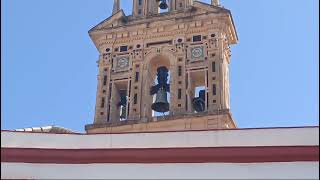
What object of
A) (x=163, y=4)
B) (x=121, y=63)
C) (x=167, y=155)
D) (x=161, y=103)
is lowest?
(x=167, y=155)

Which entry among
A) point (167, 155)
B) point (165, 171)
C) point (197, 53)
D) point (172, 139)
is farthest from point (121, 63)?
point (165, 171)

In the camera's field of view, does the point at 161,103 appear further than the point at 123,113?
No

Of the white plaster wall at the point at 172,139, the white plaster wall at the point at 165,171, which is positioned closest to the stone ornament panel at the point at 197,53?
the white plaster wall at the point at 172,139

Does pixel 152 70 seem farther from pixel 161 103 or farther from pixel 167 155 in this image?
pixel 167 155

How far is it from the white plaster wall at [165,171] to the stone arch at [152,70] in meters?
9.61

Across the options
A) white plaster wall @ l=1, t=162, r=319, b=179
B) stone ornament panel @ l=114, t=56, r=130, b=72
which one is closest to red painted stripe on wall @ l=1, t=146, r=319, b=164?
white plaster wall @ l=1, t=162, r=319, b=179

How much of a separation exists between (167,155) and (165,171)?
0.26m

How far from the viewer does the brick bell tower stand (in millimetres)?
19875

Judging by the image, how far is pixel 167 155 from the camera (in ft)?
33.9

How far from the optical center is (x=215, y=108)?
64.1 ft

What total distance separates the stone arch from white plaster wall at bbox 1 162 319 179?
9.61 metres

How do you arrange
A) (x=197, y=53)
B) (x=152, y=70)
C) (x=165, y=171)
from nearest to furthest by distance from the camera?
(x=165, y=171)
(x=197, y=53)
(x=152, y=70)

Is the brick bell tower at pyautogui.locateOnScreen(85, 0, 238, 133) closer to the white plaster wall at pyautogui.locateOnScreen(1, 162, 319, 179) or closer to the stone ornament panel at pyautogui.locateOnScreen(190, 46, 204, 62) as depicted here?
the stone ornament panel at pyautogui.locateOnScreen(190, 46, 204, 62)

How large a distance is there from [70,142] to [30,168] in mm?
823
